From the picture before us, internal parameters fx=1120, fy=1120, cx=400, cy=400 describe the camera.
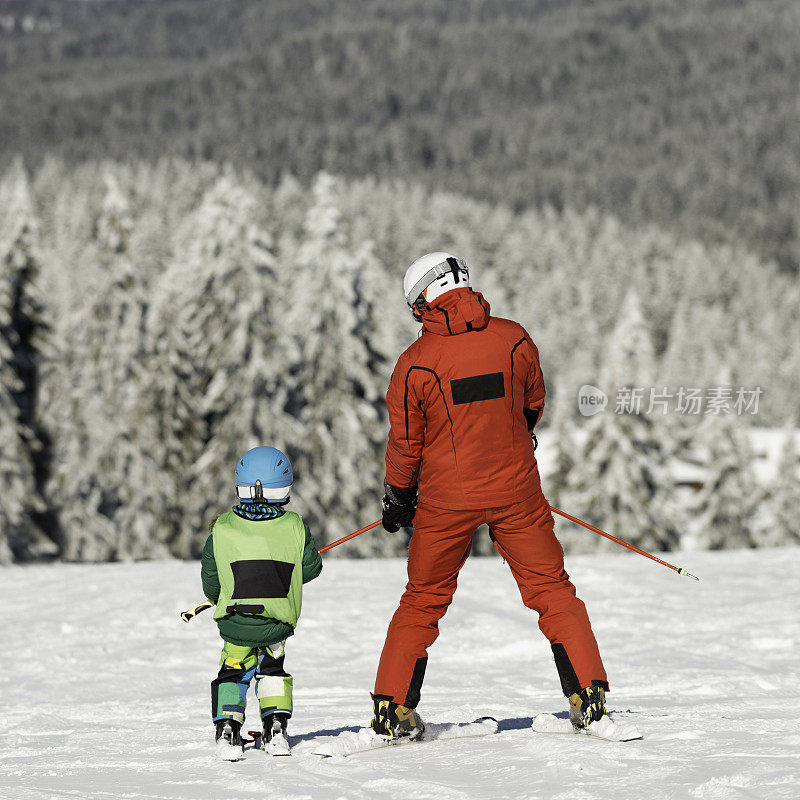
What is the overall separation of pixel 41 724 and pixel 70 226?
4692 inches

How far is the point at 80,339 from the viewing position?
3064 centimetres

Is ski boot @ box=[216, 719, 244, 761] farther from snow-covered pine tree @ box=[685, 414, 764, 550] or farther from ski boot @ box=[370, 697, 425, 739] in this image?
snow-covered pine tree @ box=[685, 414, 764, 550]

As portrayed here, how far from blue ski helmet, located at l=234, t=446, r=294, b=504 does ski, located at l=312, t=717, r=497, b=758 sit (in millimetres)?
1056

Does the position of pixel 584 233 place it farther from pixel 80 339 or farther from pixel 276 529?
pixel 276 529

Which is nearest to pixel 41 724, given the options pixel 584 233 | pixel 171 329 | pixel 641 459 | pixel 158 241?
pixel 171 329

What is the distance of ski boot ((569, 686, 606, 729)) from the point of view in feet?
15.8

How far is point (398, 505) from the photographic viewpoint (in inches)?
194

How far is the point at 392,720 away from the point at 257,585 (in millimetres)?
859

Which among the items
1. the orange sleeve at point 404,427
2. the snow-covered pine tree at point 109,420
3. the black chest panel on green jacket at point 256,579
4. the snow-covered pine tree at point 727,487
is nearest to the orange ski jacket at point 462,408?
the orange sleeve at point 404,427

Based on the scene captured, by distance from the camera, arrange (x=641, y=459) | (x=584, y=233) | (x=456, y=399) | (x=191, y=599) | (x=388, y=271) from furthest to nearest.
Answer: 1. (x=584, y=233)
2. (x=388, y=271)
3. (x=641, y=459)
4. (x=191, y=599)
5. (x=456, y=399)

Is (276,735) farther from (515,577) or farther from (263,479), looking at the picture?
(515,577)

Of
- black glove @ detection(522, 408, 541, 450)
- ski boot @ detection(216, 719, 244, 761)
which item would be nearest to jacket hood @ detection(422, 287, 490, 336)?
black glove @ detection(522, 408, 541, 450)

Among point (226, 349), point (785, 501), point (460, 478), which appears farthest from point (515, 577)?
point (785, 501)

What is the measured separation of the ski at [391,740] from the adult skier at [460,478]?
5cm
